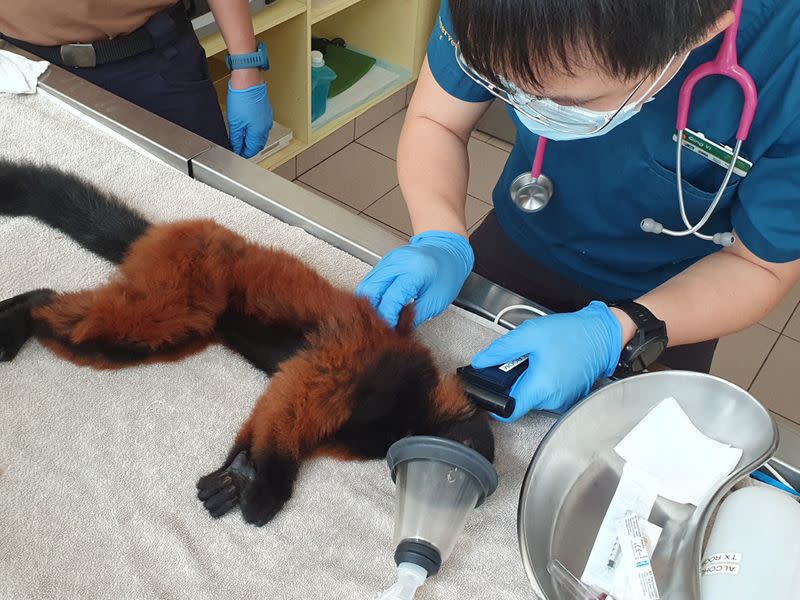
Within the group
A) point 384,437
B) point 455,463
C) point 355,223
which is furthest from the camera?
point 355,223

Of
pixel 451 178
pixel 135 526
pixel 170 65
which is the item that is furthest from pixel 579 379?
pixel 170 65

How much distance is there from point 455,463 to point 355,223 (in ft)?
1.78

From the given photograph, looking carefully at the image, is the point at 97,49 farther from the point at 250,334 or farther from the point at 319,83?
the point at 319,83

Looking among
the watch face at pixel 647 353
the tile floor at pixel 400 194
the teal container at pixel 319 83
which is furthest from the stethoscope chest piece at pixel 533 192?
the teal container at pixel 319 83

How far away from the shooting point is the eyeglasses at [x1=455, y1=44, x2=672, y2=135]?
81 centimetres

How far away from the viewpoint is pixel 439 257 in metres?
1.03

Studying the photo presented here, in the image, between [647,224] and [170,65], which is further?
[170,65]

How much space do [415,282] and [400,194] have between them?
6.40 ft

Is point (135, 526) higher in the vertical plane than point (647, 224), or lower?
lower

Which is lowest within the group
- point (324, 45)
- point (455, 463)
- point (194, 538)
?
point (324, 45)

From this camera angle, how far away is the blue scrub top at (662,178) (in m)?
0.89

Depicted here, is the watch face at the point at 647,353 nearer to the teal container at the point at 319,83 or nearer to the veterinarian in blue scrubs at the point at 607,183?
the veterinarian in blue scrubs at the point at 607,183

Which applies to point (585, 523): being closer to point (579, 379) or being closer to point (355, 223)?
point (579, 379)

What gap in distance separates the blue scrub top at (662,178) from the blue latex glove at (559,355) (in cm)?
23
